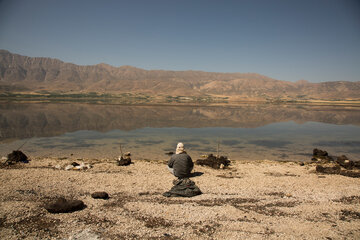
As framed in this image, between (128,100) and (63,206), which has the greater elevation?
(128,100)

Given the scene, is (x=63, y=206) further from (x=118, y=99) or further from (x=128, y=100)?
(x=118, y=99)

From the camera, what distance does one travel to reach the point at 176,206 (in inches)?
Result: 313

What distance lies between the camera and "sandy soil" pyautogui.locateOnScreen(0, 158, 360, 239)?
634 centimetres

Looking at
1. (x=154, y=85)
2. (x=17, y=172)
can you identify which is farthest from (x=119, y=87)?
(x=17, y=172)

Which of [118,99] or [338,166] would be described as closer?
[338,166]

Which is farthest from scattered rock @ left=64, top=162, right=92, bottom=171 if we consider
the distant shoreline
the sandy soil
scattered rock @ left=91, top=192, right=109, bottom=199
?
the distant shoreline

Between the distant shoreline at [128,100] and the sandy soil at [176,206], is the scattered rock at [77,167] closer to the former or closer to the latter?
the sandy soil at [176,206]

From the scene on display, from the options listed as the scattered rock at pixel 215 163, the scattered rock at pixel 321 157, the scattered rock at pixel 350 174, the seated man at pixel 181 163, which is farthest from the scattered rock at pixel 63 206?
the scattered rock at pixel 321 157

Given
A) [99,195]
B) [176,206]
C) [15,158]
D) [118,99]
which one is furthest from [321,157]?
[118,99]

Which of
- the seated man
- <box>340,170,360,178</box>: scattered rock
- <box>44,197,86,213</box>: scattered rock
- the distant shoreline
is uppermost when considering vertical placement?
the distant shoreline

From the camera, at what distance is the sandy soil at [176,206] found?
249 inches

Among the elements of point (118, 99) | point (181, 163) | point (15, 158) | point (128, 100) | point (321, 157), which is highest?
point (118, 99)

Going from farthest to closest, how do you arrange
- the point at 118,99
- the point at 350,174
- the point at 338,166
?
the point at 118,99, the point at 338,166, the point at 350,174

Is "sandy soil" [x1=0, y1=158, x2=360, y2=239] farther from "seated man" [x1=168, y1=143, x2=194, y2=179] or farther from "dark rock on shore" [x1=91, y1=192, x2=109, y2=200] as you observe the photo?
"seated man" [x1=168, y1=143, x2=194, y2=179]
